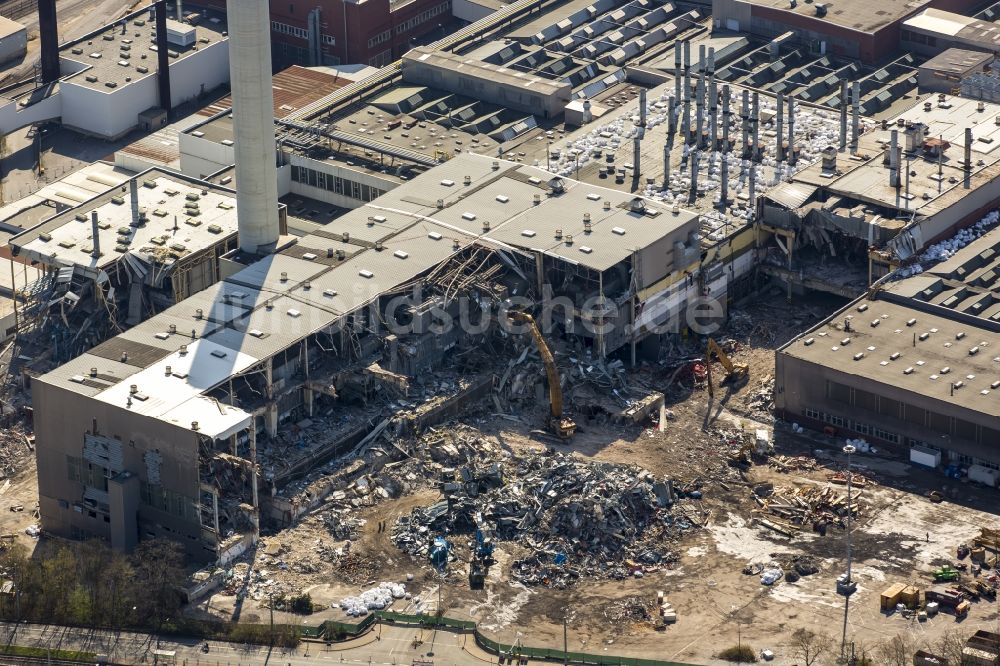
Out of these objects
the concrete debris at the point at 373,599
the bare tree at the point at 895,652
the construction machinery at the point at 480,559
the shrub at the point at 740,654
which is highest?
the bare tree at the point at 895,652

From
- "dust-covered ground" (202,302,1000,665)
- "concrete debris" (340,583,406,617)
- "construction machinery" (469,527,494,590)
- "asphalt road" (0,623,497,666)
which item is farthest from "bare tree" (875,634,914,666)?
"concrete debris" (340,583,406,617)

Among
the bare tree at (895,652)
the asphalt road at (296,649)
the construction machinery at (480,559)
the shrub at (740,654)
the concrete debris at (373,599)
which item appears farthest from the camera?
the construction machinery at (480,559)

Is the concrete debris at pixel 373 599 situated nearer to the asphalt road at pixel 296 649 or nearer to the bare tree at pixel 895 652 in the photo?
the asphalt road at pixel 296 649

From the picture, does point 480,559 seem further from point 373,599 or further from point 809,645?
point 809,645

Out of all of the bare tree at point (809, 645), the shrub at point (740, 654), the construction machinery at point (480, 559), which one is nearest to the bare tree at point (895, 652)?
the bare tree at point (809, 645)

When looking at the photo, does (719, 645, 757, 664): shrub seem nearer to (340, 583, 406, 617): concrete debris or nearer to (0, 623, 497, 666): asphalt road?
(0, 623, 497, 666): asphalt road

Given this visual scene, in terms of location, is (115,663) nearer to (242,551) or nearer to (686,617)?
(242,551)

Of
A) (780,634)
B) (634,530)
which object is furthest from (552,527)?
(780,634)
